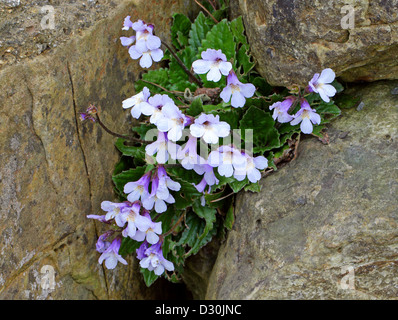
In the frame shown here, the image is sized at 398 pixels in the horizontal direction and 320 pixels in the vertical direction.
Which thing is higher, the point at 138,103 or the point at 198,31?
the point at 198,31

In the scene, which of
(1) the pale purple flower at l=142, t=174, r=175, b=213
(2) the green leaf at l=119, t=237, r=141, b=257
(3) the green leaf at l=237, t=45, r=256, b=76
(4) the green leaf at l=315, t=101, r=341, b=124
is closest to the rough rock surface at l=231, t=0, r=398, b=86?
(3) the green leaf at l=237, t=45, r=256, b=76

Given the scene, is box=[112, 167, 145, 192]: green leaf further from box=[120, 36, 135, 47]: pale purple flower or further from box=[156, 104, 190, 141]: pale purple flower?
box=[120, 36, 135, 47]: pale purple flower

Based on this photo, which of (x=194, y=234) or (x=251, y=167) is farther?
(x=194, y=234)

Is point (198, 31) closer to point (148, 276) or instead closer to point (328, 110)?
point (328, 110)

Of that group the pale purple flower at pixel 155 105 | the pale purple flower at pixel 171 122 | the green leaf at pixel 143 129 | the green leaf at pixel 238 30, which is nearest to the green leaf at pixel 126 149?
the green leaf at pixel 143 129

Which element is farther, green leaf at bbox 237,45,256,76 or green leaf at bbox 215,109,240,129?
green leaf at bbox 237,45,256,76

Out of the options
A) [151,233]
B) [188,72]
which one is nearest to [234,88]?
[188,72]

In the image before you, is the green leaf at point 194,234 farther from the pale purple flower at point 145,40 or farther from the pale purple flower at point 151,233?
the pale purple flower at point 145,40
